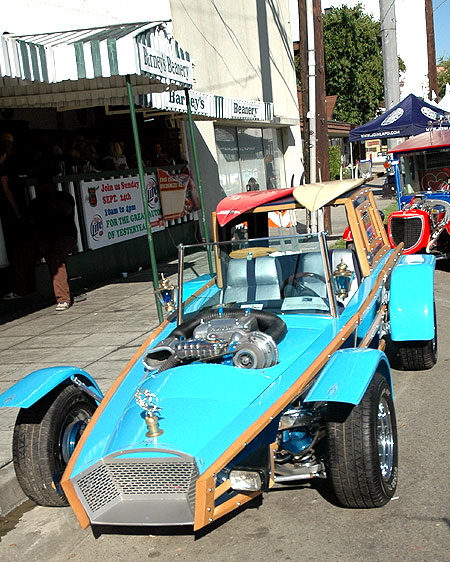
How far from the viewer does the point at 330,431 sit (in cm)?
400

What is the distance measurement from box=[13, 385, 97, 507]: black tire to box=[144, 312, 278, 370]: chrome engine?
640 mm

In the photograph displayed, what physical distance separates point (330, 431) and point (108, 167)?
32.7 feet

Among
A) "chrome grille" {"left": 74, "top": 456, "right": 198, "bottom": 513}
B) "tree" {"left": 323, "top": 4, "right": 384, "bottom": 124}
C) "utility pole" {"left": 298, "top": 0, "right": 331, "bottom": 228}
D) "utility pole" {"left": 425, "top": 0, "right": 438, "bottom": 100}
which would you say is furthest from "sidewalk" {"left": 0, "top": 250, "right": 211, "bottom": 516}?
"tree" {"left": 323, "top": 4, "right": 384, "bottom": 124}

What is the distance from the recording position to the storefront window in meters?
18.1

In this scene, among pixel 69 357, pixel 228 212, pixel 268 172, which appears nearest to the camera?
pixel 228 212

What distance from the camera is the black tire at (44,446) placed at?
437cm

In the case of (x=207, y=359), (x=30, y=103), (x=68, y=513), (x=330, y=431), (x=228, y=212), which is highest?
(x=30, y=103)

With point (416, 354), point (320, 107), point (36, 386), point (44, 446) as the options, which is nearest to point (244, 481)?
point (44, 446)

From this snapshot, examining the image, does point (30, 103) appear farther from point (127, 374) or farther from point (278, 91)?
point (278, 91)

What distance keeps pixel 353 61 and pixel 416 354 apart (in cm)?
3929

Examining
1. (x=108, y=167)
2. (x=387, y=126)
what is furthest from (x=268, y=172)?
(x=108, y=167)

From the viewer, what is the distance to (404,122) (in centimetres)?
1705

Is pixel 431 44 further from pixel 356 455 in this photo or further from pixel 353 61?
pixel 356 455

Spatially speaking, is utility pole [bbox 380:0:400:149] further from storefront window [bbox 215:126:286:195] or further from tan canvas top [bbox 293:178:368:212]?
tan canvas top [bbox 293:178:368:212]
